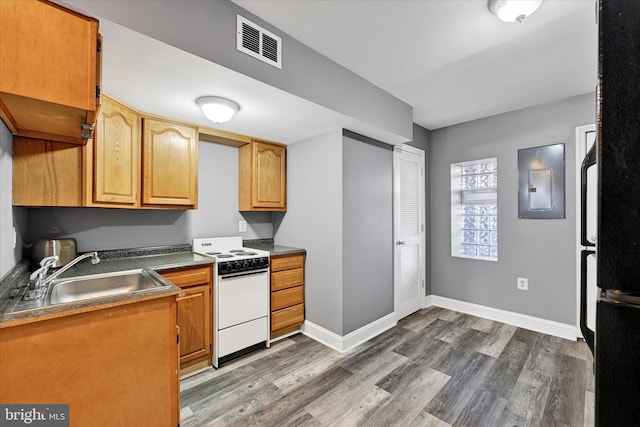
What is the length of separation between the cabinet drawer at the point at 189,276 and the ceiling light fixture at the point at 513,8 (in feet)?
8.65

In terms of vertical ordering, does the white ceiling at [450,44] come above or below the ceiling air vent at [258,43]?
above

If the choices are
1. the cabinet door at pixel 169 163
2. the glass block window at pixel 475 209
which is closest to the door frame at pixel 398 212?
the glass block window at pixel 475 209

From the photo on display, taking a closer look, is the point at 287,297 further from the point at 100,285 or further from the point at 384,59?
the point at 384,59

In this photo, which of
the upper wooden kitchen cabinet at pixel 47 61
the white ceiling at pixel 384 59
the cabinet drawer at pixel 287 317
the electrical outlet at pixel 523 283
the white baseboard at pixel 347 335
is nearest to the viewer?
the upper wooden kitchen cabinet at pixel 47 61

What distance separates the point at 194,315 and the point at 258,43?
2.03 meters

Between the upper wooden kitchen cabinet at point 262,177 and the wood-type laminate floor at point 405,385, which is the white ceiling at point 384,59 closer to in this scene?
the upper wooden kitchen cabinet at point 262,177

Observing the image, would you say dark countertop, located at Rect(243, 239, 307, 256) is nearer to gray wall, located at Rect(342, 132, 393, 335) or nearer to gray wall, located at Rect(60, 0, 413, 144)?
gray wall, located at Rect(342, 132, 393, 335)

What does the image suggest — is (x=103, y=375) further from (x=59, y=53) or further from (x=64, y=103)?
(x=59, y=53)

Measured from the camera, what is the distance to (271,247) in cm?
322

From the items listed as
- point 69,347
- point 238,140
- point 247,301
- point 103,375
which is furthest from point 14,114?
point 247,301

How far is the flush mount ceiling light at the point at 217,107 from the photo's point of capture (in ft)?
6.40

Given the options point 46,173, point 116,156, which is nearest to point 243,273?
point 116,156

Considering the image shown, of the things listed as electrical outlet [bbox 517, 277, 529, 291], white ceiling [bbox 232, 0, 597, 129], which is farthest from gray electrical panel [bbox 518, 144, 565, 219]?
electrical outlet [bbox 517, 277, 529, 291]

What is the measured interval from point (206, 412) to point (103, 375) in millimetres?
776
